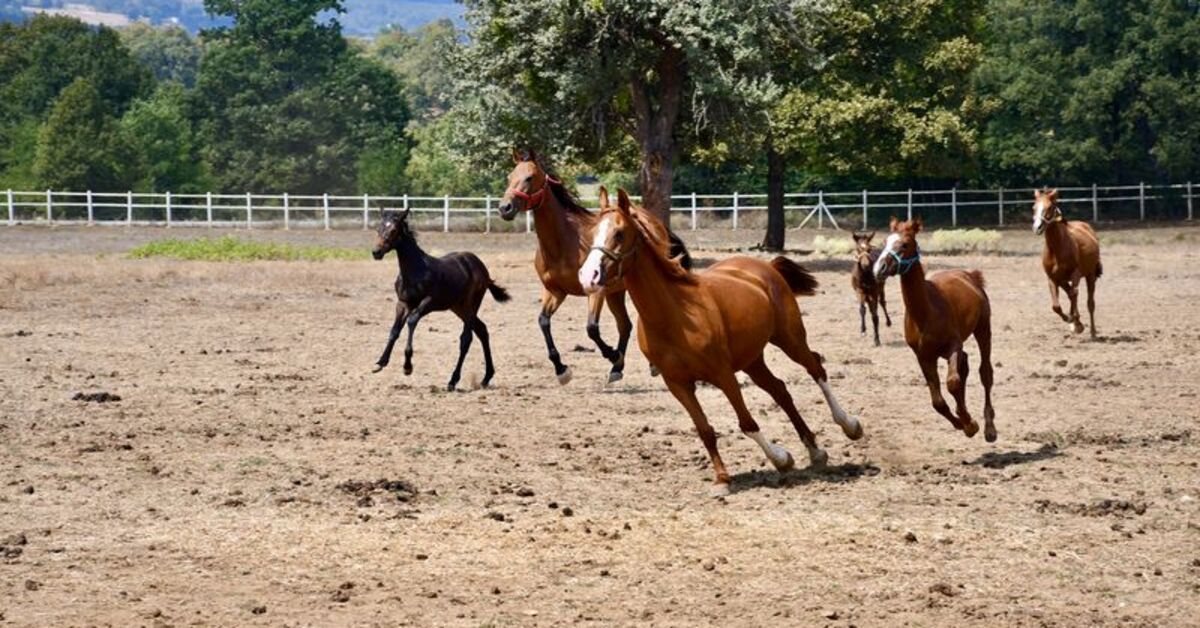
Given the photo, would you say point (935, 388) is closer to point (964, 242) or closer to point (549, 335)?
point (549, 335)

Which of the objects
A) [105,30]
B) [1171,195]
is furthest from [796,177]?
[105,30]

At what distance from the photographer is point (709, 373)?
1095 centimetres

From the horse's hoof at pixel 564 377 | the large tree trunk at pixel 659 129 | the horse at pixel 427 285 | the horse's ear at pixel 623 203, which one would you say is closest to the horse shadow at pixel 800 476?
the horse's ear at pixel 623 203

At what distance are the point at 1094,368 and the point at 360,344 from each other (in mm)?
8613

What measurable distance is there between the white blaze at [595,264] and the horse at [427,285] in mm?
6562

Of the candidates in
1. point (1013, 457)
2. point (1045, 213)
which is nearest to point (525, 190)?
point (1013, 457)

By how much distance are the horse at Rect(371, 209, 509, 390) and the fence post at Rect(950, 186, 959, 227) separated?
39.3m

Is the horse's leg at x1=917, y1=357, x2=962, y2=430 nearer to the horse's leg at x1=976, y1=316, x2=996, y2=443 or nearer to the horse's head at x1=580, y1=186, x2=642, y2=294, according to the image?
the horse's leg at x1=976, y1=316, x2=996, y2=443

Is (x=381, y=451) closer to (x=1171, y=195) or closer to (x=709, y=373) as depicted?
(x=709, y=373)

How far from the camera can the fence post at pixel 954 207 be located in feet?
181

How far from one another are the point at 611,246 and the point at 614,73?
79.1 ft

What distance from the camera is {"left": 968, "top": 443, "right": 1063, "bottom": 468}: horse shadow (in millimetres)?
11688

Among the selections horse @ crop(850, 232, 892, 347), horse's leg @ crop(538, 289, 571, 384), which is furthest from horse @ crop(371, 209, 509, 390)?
horse @ crop(850, 232, 892, 347)

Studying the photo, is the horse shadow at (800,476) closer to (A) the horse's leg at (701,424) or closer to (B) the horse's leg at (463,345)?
(A) the horse's leg at (701,424)
